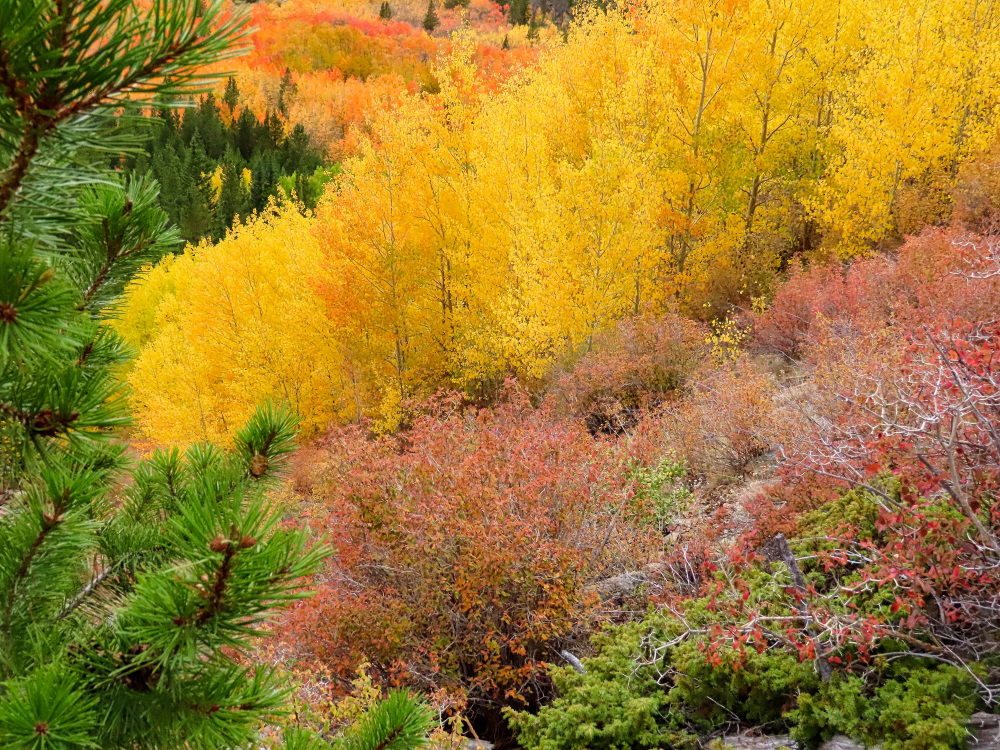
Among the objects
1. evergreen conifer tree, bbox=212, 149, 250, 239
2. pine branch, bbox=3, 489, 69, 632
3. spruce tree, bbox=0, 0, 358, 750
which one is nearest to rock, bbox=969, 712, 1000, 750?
spruce tree, bbox=0, 0, 358, 750

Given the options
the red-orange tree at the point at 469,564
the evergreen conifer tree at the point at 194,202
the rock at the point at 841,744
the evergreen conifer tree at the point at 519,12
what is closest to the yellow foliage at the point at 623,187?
the red-orange tree at the point at 469,564

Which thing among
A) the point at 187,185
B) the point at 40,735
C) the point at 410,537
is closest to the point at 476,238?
the point at 410,537

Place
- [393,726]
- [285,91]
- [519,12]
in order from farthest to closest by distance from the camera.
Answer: [519,12]
[285,91]
[393,726]

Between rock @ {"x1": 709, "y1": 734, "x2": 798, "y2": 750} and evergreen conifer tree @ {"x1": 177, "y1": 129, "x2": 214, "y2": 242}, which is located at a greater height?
rock @ {"x1": 709, "y1": 734, "x2": 798, "y2": 750}

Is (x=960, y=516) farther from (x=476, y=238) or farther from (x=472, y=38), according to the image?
(x=472, y=38)

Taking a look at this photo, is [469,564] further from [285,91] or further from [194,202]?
[285,91]

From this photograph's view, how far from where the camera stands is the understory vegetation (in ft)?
3.93

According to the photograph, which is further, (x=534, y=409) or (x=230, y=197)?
(x=230, y=197)

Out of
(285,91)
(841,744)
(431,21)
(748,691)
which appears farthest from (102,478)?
(431,21)

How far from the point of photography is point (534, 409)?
956 cm

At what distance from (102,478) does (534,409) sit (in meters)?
7.93

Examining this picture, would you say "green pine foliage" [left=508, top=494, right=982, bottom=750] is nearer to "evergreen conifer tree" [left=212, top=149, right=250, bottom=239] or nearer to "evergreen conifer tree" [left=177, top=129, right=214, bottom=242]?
"evergreen conifer tree" [left=177, top=129, right=214, bottom=242]

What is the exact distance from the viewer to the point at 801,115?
48.4ft

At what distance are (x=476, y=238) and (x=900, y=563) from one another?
1198 centimetres
